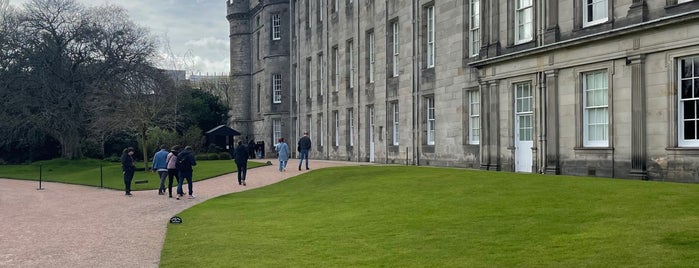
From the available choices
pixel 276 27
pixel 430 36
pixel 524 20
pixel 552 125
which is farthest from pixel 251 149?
pixel 552 125

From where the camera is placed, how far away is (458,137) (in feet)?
93.6

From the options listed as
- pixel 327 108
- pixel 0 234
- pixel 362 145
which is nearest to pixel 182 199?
pixel 0 234

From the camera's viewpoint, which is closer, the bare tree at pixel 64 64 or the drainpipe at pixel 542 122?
the drainpipe at pixel 542 122

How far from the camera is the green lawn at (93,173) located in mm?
30594

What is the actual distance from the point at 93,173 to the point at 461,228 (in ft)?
96.0

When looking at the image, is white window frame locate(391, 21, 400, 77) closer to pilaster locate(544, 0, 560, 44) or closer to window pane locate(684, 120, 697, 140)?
pilaster locate(544, 0, 560, 44)

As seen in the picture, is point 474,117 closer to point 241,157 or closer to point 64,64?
point 241,157

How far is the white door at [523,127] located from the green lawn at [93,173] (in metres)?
13.8

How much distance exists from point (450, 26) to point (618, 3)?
10225mm

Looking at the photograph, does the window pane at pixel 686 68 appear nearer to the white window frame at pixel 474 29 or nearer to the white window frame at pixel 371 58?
the white window frame at pixel 474 29

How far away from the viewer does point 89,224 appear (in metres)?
15.8

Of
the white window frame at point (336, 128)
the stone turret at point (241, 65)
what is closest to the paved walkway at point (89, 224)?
the white window frame at point (336, 128)

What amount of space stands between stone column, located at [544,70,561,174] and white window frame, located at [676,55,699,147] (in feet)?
15.7

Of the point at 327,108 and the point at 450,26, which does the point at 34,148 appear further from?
the point at 450,26
